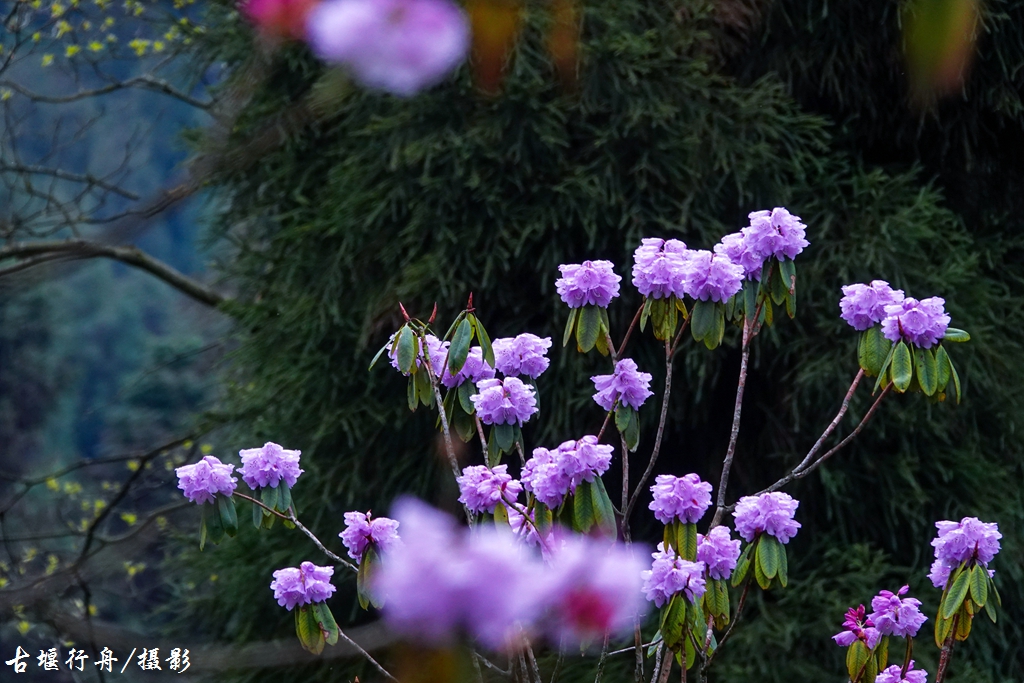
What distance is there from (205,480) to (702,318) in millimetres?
671

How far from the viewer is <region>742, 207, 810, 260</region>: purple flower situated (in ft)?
4.14

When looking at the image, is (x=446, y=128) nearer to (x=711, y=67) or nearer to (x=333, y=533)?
(x=711, y=67)

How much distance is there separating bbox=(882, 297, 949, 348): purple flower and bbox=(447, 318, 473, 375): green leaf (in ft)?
1.69

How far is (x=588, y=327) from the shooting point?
4.13ft

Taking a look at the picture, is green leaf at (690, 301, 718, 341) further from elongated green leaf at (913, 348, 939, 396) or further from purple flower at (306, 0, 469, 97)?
purple flower at (306, 0, 469, 97)

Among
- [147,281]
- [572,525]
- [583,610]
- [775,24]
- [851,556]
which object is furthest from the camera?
[147,281]

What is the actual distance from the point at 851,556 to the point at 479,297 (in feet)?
3.19

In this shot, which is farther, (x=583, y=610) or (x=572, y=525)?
(x=572, y=525)

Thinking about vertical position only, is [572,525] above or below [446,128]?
below

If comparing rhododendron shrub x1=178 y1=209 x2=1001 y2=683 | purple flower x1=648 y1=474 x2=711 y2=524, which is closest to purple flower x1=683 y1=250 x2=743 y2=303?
rhododendron shrub x1=178 y1=209 x2=1001 y2=683

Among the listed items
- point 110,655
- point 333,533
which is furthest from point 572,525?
point 110,655

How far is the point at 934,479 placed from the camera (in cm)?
212

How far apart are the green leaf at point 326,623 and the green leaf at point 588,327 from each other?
482mm

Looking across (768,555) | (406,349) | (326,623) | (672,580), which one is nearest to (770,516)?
(768,555)
